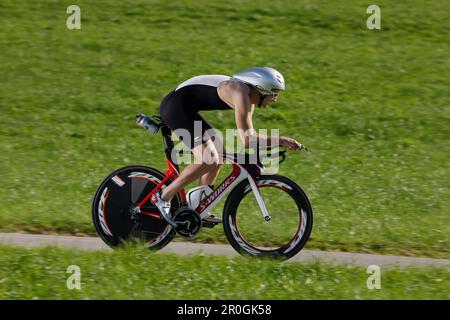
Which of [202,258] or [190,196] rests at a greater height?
[190,196]

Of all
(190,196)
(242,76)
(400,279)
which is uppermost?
(242,76)

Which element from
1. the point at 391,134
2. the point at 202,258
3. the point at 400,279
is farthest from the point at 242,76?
the point at 391,134

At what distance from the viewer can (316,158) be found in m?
12.0

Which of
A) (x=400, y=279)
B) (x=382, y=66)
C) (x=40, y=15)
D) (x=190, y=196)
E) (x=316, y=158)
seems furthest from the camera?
(x=40, y=15)

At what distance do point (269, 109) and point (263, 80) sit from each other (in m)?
6.50

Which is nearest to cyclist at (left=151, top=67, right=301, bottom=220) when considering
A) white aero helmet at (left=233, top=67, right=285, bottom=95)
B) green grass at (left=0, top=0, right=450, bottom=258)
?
white aero helmet at (left=233, top=67, right=285, bottom=95)

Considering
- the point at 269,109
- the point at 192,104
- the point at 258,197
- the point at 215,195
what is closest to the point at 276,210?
the point at 258,197

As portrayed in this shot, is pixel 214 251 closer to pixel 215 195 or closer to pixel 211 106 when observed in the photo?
pixel 215 195

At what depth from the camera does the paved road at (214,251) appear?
816 centimetres

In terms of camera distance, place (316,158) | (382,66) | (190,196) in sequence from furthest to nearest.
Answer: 1. (382,66)
2. (316,158)
3. (190,196)

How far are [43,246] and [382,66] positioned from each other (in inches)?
384

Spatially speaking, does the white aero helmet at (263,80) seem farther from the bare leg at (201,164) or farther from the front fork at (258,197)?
the front fork at (258,197)

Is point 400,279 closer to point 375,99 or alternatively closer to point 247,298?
point 247,298

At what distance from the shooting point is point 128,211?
806 cm
